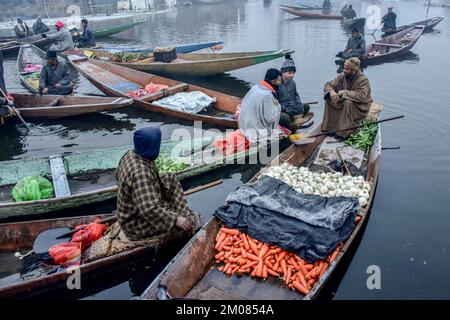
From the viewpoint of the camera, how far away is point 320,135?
7836mm

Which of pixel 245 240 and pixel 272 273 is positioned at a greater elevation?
pixel 245 240

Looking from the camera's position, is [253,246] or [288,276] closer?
[288,276]

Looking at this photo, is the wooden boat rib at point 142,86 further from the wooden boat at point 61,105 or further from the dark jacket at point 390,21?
the dark jacket at point 390,21

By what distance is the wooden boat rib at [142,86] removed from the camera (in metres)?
9.65

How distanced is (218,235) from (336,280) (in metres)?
1.91

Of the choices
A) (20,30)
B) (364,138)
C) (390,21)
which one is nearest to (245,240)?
(364,138)

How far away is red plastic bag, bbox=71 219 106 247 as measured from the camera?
4965mm

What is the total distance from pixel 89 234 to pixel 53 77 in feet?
→ 27.2

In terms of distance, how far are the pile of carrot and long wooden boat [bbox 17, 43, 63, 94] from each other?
33.1 ft

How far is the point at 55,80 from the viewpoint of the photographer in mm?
11352

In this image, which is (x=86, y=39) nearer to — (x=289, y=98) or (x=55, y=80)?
(x=55, y=80)

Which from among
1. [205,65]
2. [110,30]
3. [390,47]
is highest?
[110,30]
